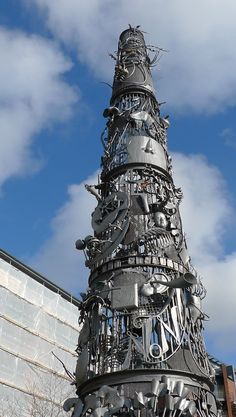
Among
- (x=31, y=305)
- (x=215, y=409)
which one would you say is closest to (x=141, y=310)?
(x=215, y=409)

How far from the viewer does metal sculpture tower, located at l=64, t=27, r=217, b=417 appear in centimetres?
1235

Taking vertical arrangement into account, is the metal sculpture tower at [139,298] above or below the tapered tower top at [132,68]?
below

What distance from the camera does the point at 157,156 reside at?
18.1m

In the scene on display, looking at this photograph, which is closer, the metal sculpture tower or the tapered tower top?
the metal sculpture tower

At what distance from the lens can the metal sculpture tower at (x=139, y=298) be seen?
12352mm

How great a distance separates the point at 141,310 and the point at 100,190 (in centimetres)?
602

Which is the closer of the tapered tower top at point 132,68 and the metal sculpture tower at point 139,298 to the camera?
the metal sculpture tower at point 139,298

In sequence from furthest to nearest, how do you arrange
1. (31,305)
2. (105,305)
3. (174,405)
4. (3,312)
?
1. (31,305)
2. (3,312)
3. (105,305)
4. (174,405)

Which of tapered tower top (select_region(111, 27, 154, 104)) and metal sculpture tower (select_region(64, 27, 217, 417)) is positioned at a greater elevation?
tapered tower top (select_region(111, 27, 154, 104))

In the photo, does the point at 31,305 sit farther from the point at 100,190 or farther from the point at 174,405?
the point at 174,405

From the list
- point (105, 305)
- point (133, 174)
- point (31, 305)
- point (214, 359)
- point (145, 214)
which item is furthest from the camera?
point (214, 359)

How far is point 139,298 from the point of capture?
13859 millimetres

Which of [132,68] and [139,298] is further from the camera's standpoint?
[132,68]

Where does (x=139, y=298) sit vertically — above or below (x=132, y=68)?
below
